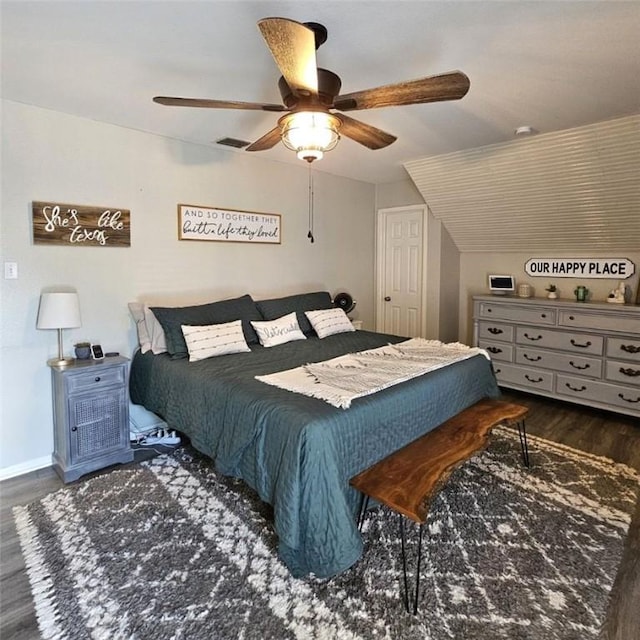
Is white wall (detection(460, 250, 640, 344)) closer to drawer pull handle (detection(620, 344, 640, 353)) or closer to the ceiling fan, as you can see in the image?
drawer pull handle (detection(620, 344, 640, 353))

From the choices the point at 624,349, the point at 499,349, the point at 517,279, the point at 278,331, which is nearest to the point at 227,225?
the point at 278,331

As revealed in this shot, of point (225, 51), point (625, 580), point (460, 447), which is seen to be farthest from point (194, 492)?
point (225, 51)

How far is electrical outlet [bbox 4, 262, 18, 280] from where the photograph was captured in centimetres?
264

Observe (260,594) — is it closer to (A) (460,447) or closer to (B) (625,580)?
(A) (460,447)

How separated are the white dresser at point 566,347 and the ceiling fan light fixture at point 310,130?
2876 millimetres

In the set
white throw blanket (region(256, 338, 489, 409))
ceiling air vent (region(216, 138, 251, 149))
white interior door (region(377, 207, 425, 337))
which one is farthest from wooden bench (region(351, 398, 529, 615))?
ceiling air vent (region(216, 138, 251, 149))

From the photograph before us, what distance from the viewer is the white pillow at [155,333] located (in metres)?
3.02

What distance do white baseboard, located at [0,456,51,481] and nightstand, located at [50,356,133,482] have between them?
0.22 feet

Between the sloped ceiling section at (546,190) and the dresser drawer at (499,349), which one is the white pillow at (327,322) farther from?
the sloped ceiling section at (546,190)

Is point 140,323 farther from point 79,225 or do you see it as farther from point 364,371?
point 364,371

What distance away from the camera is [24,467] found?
276 centimetres

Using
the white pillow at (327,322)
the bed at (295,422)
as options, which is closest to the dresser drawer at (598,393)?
the bed at (295,422)

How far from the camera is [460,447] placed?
2090mm

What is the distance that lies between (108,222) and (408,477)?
2.71 m
